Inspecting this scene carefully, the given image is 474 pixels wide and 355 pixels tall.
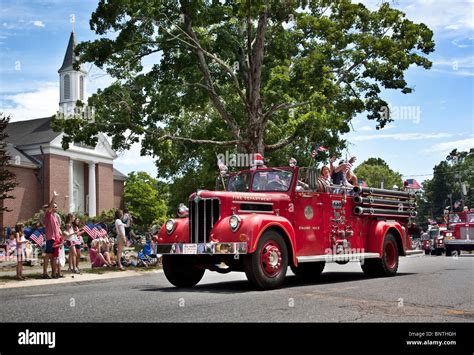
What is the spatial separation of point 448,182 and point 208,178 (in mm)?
74934

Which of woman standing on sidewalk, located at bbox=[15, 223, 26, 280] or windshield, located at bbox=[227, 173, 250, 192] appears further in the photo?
woman standing on sidewalk, located at bbox=[15, 223, 26, 280]

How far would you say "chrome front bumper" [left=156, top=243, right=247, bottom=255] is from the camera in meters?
11.2

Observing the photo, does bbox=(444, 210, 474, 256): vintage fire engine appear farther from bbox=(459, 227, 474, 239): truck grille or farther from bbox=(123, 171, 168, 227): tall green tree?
bbox=(123, 171, 168, 227): tall green tree

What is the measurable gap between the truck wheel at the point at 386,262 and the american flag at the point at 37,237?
12.8m

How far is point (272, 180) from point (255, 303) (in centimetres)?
427

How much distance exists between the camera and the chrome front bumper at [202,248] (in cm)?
1117

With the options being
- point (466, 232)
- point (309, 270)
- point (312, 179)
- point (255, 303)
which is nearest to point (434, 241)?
point (466, 232)

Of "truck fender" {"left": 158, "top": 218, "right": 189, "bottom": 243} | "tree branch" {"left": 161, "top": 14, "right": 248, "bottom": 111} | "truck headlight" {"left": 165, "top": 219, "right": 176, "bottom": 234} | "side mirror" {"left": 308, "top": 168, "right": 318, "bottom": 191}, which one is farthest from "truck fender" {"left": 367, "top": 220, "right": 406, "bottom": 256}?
"tree branch" {"left": 161, "top": 14, "right": 248, "bottom": 111}

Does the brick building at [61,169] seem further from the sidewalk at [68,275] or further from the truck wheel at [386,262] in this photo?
the truck wheel at [386,262]

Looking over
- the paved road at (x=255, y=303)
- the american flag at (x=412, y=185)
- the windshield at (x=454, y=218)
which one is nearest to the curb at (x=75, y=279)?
the paved road at (x=255, y=303)

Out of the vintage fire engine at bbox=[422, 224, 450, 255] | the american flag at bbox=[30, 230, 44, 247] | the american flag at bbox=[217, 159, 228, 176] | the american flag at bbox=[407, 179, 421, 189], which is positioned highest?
the american flag at bbox=[217, 159, 228, 176]

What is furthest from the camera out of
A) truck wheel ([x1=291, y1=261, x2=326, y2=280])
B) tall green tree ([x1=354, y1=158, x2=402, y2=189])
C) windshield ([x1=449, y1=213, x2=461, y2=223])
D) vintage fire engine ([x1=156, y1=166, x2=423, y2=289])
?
tall green tree ([x1=354, y1=158, x2=402, y2=189])

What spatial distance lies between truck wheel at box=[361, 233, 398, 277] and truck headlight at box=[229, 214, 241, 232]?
507 cm
